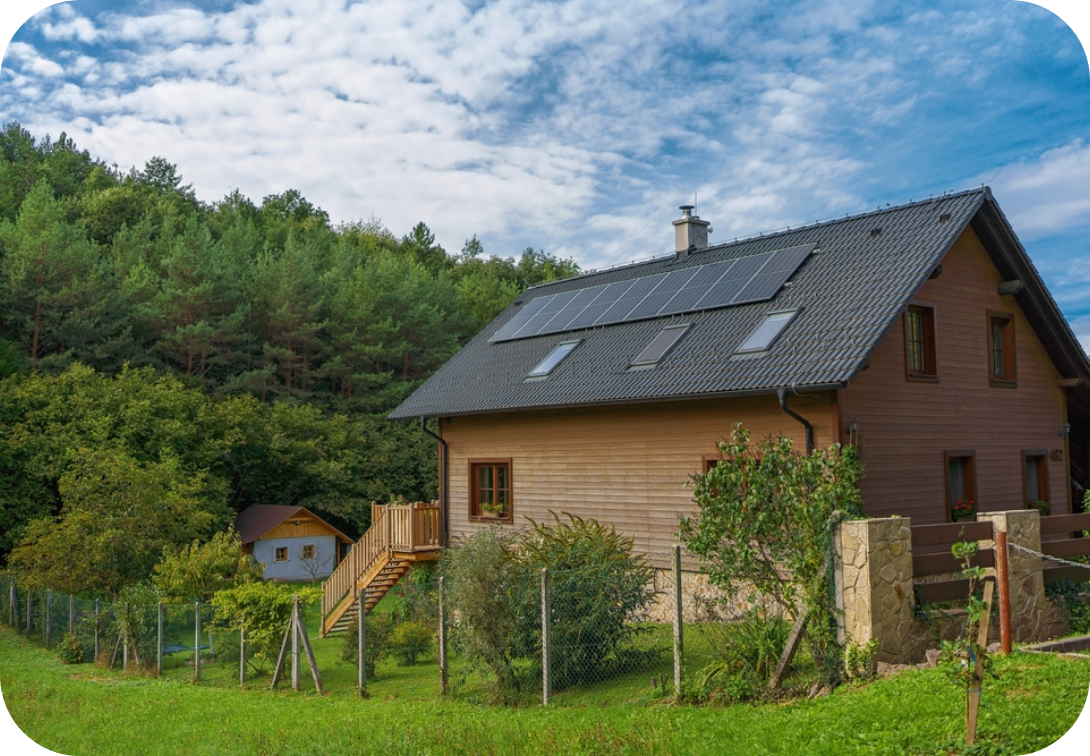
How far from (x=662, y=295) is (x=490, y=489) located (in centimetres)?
569

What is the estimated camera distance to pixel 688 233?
843 inches

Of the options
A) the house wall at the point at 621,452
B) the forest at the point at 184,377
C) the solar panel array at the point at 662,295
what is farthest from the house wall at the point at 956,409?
the forest at the point at 184,377

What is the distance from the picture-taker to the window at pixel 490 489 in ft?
62.6

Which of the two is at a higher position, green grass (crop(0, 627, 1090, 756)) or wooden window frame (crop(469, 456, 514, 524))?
wooden window frame (crop(469, 456, 514, 524))

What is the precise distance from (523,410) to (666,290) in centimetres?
414

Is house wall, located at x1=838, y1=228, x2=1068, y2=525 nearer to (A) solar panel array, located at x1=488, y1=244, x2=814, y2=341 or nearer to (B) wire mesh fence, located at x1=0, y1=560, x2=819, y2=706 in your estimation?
(A) solar panel array, located at x1=488, y1=244, x2=814, y2=341

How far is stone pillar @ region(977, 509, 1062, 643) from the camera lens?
10508 mm

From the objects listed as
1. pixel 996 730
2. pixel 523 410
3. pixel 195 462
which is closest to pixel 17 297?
pixel 195 462

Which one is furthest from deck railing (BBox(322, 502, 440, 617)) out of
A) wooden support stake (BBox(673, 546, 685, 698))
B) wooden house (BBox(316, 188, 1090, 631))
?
wooden support stake (BBox(673, 546, 685, 698))

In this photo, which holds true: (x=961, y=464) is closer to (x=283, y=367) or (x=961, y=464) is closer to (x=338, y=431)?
(x=338, y=431)

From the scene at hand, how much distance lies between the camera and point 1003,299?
17.1 metres

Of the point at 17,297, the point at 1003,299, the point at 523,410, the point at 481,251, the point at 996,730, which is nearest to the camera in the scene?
the point at 996,730

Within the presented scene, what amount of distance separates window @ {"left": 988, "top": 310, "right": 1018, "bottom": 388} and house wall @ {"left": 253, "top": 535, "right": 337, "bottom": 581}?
21.6 meters

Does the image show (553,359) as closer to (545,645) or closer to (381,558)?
(381,558)
